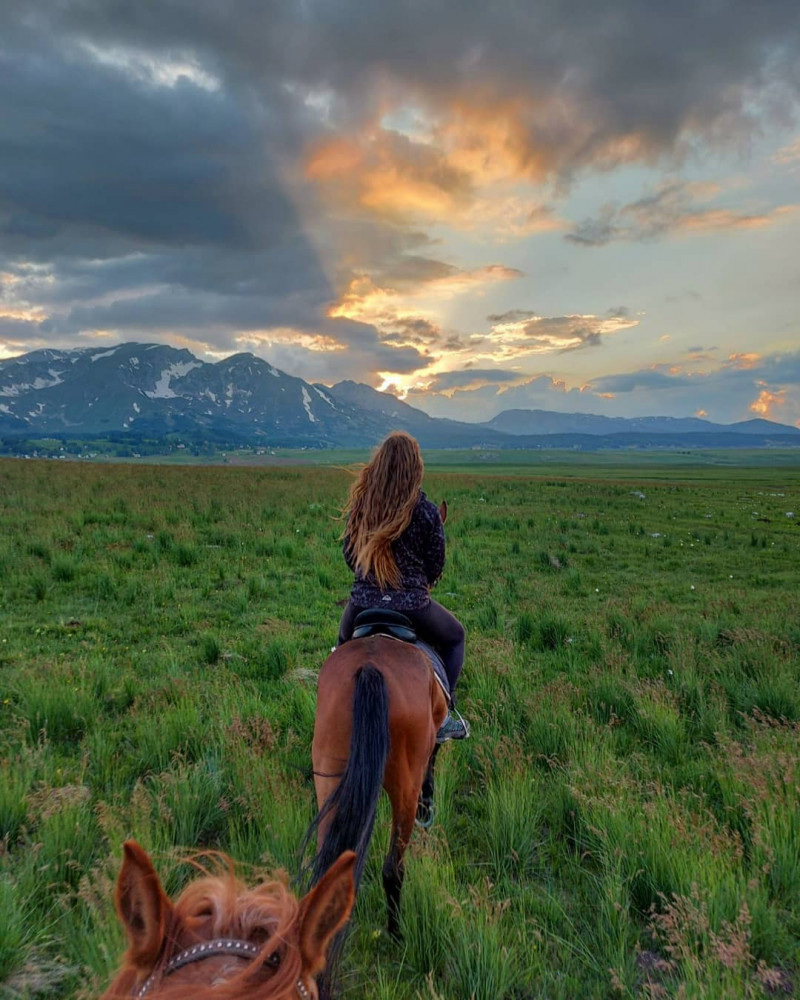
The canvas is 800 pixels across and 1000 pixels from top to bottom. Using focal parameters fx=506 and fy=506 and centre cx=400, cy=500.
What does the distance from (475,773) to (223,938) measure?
3.67m

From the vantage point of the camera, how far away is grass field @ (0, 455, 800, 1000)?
270 centimetres

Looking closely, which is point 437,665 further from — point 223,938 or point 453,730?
point 223,938

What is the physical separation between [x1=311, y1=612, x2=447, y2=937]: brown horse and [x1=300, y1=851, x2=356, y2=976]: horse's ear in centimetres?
118

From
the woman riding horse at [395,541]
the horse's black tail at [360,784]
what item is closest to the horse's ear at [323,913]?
the horse's black tail at [360,784]

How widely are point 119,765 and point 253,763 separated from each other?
1251 millimetres

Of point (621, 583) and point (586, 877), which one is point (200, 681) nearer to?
point (586, 877)

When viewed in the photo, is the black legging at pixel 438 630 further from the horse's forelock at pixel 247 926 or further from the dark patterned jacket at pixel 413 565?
the horse's forelock at pixel 247 926

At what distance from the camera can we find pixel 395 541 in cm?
390

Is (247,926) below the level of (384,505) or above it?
below

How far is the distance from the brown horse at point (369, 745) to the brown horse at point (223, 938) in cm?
117

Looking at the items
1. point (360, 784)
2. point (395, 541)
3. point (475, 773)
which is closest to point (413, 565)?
point (395, 541)

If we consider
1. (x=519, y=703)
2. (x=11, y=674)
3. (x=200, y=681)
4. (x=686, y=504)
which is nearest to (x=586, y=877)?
(x=519, y=703)

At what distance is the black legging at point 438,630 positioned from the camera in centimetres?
400

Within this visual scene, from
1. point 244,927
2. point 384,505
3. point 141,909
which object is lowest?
point 244,927
